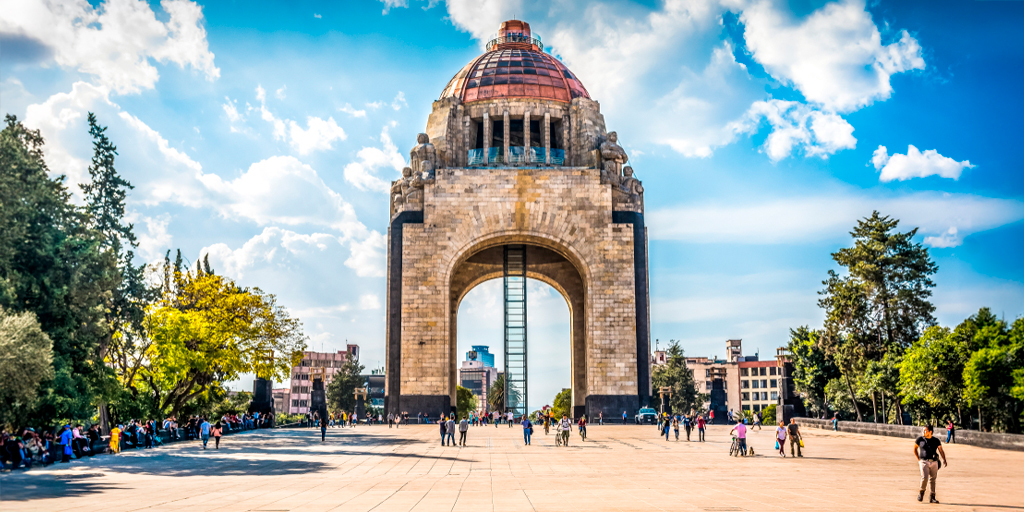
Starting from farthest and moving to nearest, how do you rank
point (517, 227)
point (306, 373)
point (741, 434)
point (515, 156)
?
point (306, 373) → point (515, 156) → point (517, 227) → point (741, 434)

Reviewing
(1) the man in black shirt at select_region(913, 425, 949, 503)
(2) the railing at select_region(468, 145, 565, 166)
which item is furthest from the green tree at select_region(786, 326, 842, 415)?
(1) the man in black shirt at select_region(913, 425, 949, 503)

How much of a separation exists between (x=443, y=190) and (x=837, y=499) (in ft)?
103

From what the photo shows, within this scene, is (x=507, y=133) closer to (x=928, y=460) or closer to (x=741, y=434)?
(x=741, y=434)

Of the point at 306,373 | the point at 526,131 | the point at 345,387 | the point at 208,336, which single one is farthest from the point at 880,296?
the point at 306,373

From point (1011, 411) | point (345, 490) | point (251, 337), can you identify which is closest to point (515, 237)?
point (251, 337)

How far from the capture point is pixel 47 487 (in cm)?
1345

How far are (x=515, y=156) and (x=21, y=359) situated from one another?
1169 inches

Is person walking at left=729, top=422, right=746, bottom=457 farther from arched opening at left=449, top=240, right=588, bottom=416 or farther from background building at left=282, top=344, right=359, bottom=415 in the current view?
background building at left=282, top=344, right=359, bottom=415

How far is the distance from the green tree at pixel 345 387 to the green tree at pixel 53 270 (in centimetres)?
5211

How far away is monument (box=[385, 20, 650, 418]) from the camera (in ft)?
129

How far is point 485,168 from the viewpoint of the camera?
41406 mm

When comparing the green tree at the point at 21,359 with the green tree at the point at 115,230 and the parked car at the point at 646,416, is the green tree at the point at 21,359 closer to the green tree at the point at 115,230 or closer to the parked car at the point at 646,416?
the green tree at the point at 115,230

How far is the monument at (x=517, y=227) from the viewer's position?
39219mm

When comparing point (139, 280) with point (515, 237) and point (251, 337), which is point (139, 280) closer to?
point (251, 337)
